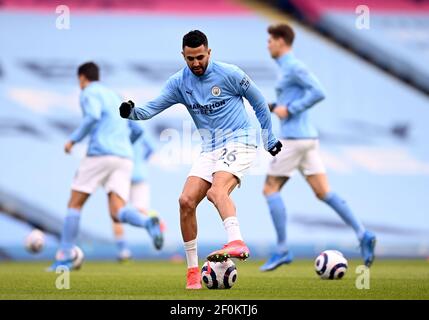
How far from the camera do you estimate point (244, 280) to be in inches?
402

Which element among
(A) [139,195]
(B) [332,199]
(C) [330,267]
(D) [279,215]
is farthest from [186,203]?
(A) [139,195]

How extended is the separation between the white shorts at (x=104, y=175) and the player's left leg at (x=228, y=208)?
3755 mm

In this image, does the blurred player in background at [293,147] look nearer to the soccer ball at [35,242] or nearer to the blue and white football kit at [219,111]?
the blue and white football kit at [219,111]

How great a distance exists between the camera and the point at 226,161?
876 centimetres

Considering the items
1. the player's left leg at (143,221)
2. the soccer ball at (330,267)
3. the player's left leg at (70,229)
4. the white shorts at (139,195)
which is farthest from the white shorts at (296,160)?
the white shorts at (139,195)

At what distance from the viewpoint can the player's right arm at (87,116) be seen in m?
11.9

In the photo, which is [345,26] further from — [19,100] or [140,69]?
[19,100]

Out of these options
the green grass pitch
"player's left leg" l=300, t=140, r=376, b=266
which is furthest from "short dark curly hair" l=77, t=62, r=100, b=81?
"player's left leg" l=300, t=140, r=376, b=266

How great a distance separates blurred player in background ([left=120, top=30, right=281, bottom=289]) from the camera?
867 cm

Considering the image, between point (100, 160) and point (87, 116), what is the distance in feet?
2.27
